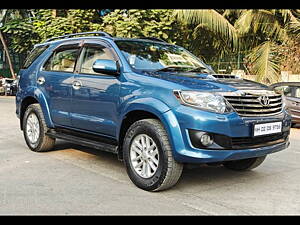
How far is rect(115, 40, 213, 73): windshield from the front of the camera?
4.70 m

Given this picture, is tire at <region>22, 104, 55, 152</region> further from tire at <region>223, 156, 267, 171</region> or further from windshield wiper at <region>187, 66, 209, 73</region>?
tire at <region>223, 156, 267, 171</region>

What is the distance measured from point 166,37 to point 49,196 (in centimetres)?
1143

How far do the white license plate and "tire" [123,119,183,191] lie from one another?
2.94ft

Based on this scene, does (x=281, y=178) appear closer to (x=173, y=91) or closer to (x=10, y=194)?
(x=173, y=91)

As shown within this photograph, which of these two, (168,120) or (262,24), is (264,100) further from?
(262,24)

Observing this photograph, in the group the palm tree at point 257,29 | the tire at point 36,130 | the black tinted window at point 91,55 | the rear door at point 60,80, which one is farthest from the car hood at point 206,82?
the palm tree at point 257,29

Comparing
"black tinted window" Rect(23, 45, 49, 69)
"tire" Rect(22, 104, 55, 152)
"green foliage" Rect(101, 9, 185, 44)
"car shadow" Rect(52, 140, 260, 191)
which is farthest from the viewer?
"green foliage" Rect(101, 9, 185, 44)

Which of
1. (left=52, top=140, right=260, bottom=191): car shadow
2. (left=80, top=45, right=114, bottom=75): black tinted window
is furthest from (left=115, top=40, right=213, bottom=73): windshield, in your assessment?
(left=52, top=140, right=260, bottom=191): car shadow

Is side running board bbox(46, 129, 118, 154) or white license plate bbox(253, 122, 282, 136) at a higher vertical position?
white license plate bbox(253, 122, 282, 136)

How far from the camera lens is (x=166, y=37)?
14531mm

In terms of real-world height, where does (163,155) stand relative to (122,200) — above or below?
above

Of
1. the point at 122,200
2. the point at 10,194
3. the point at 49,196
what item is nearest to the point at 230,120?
the point at 122,200

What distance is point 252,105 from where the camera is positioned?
401cm

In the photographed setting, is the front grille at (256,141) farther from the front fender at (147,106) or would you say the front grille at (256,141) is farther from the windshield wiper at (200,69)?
the windshield wiper at (200,69)
